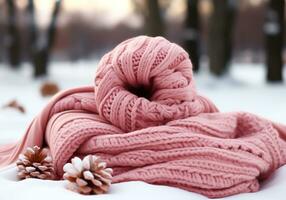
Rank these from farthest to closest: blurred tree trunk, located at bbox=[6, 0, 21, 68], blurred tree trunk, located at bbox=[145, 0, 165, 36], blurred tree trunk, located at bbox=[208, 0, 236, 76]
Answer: blurred tree trunk, located at bbox=[6, 0, 21, 68], blurred tree trunk, located at bbox=[145, 0, 165, 36], blurred tree trunk, located at bbox=[208, 0, 236, 76]

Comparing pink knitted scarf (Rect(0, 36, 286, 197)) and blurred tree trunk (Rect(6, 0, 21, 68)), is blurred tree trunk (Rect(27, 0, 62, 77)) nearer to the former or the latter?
blurred tree trunk (Rect(6, 0, 21, 68))

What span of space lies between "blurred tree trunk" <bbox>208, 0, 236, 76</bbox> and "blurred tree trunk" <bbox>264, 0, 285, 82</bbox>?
3.71 feet

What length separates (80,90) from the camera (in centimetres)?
254

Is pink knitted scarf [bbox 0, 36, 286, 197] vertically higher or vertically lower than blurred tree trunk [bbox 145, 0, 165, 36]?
higher

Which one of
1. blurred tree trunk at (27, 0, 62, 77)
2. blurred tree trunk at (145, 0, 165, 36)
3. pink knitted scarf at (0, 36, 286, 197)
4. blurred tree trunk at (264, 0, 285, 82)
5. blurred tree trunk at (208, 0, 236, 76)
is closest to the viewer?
pink knitted scarf at (0, 36, 286, 197)

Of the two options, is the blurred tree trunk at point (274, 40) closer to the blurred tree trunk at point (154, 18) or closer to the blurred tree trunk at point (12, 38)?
the blurred tree trunk at point (154, 18)

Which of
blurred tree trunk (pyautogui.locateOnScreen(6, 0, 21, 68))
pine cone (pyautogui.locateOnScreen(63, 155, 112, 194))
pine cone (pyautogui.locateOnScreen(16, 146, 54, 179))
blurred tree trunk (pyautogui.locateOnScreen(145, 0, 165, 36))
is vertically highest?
pine cone (pyautogui.locateOnScreen(63, 155, 112, 194))

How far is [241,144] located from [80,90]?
83cm

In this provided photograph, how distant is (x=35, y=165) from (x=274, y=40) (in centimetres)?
898

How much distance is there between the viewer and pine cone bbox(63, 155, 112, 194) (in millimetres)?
1823

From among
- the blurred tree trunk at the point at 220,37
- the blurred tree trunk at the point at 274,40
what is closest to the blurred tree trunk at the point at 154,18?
the blurred tree trunk at the point at 220,37

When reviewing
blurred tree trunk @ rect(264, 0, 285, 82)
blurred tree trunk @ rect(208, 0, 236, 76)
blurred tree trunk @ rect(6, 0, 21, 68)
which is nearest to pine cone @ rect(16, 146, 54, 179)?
blurred tree trunk @ rect(264, 0, 285, 82)

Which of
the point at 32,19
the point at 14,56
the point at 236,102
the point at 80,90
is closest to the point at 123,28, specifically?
the point at 14,56

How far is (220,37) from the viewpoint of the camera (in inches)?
448
